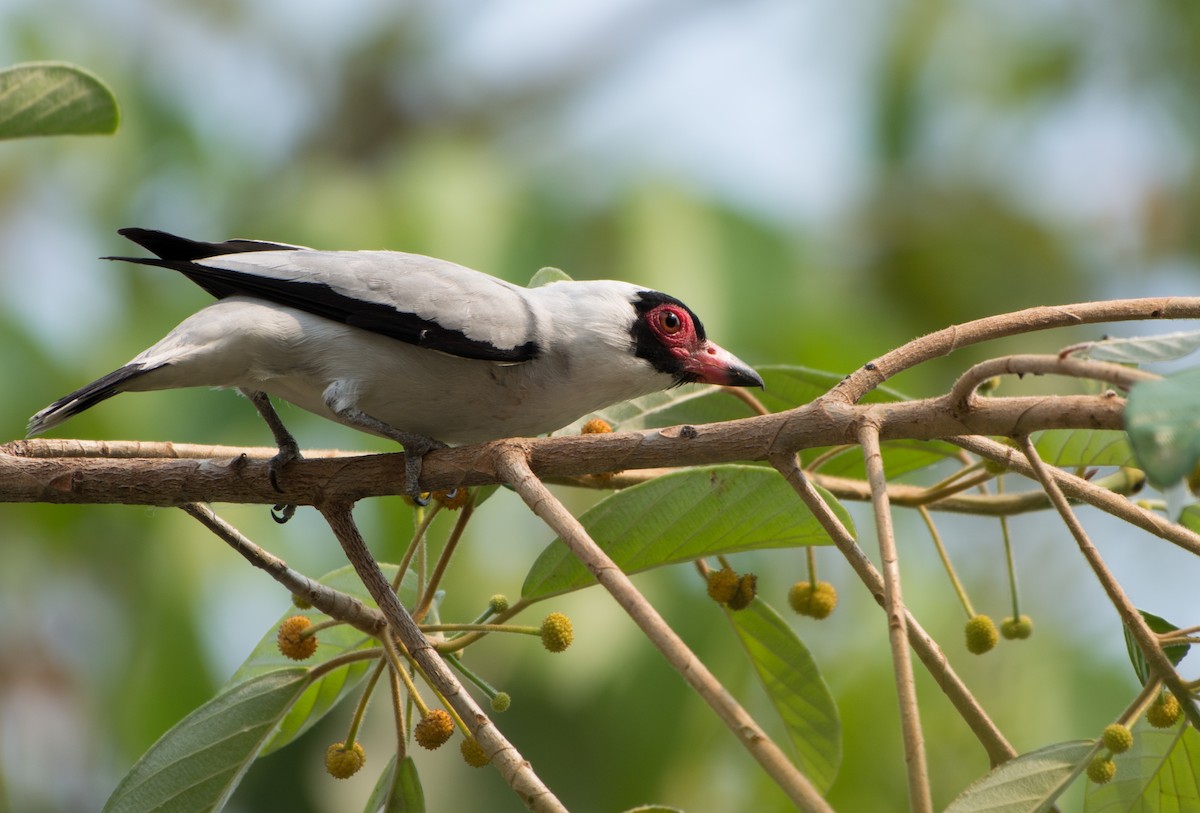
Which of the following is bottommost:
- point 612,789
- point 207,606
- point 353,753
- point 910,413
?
point 612,789

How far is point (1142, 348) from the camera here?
1829 mm

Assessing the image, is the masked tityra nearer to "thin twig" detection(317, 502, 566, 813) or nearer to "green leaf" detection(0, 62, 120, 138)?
"green leaf" detection(0, 62, 120, 138)

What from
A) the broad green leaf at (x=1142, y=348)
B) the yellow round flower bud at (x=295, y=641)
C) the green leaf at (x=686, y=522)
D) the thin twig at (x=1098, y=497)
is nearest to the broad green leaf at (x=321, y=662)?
the yellow round flower bud at (x=295, y=641)

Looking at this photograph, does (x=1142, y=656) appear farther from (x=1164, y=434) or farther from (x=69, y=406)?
(x=69, y=406)

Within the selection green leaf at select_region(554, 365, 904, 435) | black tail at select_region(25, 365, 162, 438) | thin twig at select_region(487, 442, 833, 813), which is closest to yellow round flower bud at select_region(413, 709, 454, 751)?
thin twig at select_region(487, 442, 833, 813)

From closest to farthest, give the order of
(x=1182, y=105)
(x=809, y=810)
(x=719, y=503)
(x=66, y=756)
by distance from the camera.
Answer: (x=809, y=810), (x=719, y=503), (x=66, y=756), (x=1182, y=105)

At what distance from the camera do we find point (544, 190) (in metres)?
6.19

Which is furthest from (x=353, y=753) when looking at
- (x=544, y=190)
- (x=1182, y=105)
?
(x=1182, y=105)

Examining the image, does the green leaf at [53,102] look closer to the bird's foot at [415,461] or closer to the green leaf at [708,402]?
the bird's foot at [415,461]

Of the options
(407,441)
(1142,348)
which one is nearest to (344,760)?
(407,441)

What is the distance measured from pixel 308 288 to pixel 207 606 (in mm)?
3256

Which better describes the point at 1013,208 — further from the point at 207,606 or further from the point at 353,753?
the point at 353,753

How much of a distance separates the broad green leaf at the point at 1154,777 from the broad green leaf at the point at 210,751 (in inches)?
62.7

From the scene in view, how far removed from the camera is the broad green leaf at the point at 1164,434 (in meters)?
1.39
